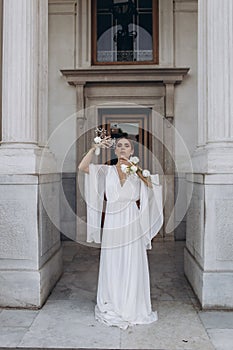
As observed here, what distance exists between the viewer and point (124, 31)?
886cm

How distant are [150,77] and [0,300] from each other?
5538 millimetres

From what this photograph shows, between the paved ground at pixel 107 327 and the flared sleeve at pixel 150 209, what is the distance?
0.93 m

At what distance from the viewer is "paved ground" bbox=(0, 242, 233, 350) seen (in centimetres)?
377

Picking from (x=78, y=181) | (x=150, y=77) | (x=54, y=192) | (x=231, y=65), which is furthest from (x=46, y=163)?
(x=150, y=77)

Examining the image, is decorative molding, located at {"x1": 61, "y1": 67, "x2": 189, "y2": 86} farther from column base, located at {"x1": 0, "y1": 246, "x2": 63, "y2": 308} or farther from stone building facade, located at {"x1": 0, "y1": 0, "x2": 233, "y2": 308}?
column base, located at {"x1": 0, "y1": 246, "x2": 63, "y2": 308}

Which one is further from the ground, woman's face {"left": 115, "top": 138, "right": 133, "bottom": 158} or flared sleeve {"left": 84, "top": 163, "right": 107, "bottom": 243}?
woman's face {"left": 115, "top": 138, "right": 133, "bottom": 158}

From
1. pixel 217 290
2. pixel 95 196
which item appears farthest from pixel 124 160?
pixel 217 290

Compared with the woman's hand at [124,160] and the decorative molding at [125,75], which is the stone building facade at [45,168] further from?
the decorative molding at [125,75]

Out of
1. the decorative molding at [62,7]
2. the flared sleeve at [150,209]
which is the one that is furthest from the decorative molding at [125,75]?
the flared sleeve at [150,209]

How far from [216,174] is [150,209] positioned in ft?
3.05

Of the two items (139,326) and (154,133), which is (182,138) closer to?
(154,133)

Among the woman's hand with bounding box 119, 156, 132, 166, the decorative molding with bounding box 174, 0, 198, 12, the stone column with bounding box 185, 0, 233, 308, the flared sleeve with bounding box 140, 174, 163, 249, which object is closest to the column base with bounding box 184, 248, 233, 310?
the stone column with bounding box 185, 0, 233, 308

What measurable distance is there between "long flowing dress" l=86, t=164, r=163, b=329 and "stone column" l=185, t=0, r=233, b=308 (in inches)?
29.3

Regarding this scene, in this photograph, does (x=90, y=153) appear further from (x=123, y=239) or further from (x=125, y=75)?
(x=125, y=75)
